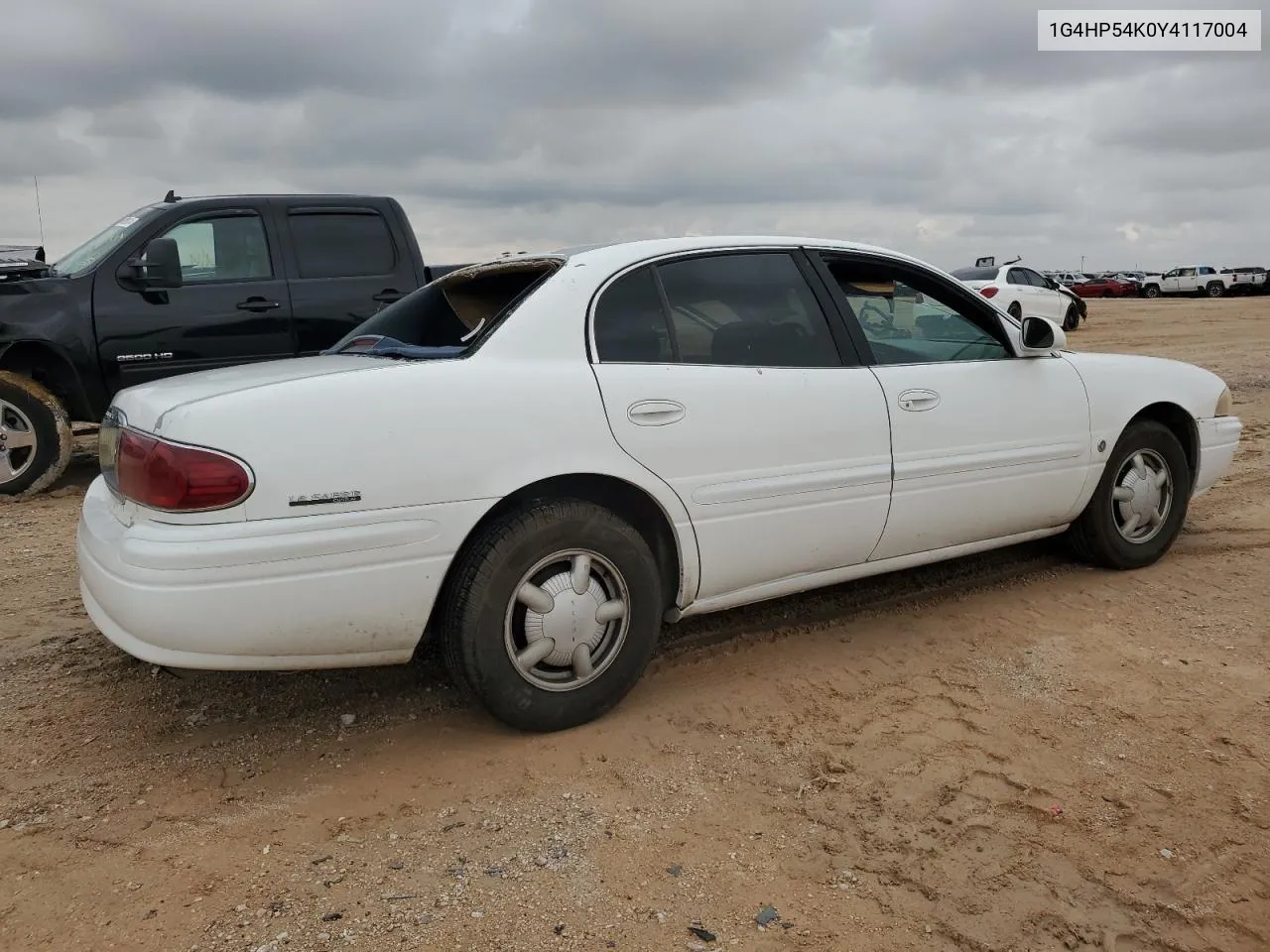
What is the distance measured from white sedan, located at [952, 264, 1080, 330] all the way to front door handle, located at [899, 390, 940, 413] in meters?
15.6

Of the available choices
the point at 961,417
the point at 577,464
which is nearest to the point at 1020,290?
the point at 961,417

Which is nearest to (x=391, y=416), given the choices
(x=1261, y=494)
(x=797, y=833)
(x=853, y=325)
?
(x=797, y=833)

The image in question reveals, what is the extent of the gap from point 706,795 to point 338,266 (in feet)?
18.6

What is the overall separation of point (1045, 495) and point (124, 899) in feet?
11.8

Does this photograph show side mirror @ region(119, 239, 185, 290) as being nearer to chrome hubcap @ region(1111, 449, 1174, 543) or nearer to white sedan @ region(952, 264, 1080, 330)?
chrome hubcap @ region(1111, 449, 1174, 543)

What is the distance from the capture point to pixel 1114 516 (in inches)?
179

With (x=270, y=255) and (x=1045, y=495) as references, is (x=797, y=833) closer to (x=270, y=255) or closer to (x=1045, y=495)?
(x=1045, y=495)

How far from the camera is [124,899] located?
7.60ft

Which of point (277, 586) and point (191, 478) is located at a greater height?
point (191, 478)

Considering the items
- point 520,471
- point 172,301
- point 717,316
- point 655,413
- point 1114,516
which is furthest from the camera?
point 172,301

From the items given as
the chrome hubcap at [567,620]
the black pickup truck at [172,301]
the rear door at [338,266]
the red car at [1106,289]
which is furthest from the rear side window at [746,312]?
the red car at [1106,289]

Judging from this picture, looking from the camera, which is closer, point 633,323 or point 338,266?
point 633,323

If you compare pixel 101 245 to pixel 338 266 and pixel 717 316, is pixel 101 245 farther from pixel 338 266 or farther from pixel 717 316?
pixel 717 316

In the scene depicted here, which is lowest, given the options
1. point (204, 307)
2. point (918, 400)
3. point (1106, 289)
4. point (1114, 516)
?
point (1114, 516)
